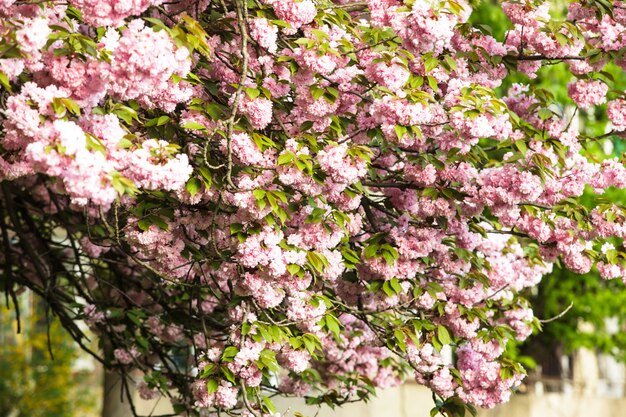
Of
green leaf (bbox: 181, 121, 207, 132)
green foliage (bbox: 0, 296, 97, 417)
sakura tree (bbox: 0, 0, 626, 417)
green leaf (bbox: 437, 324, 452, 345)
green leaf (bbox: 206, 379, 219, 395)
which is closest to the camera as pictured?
sakura tree (bbox: 0, 0, 626, 417)

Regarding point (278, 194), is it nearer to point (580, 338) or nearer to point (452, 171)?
point (452, 171)

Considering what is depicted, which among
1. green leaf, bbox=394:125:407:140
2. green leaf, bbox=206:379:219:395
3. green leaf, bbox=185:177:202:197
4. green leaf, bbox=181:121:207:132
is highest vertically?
green leaf, bbox=181:121:207:132

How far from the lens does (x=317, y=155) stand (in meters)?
5.20

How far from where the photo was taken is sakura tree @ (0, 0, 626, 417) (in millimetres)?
4363

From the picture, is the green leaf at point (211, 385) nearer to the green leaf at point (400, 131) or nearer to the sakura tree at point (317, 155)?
the sakura tree at point (317, 155)

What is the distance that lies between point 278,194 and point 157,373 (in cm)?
266

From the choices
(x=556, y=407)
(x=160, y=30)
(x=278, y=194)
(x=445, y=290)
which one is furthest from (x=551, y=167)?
(x=556, y=407)

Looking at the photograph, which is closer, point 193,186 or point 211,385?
point 193,186

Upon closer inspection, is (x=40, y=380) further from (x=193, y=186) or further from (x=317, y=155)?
(x=317, y=155)

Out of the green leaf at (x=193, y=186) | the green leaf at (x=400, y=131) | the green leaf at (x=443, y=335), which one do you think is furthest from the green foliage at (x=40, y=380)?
the green leaf at (x=400, y=131)

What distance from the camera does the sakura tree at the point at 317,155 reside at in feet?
14.3

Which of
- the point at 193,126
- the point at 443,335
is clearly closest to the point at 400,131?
the point at 193,126

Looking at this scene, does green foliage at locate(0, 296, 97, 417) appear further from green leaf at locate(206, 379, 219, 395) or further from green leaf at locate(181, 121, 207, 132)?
green leaf at locate(181, 121, 207, 132)

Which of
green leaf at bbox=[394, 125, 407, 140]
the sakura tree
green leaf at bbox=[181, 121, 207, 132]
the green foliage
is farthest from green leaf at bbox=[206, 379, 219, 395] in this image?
the green foliage
